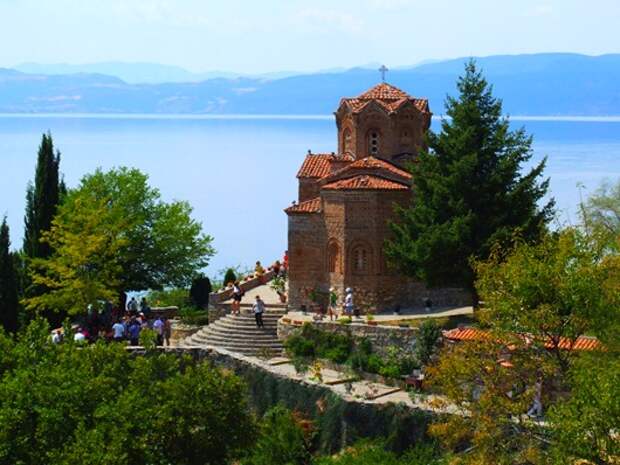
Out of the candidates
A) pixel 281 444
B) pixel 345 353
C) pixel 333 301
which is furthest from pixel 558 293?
pixel 333 301

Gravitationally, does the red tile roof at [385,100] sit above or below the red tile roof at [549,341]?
above

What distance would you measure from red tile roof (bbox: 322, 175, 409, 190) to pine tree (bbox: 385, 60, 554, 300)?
1.34 metres

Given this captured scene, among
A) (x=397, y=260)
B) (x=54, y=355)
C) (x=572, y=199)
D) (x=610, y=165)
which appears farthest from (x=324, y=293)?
(x=610, y=165)

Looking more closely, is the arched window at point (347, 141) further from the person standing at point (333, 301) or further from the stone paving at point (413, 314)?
the stone paving at point (413, 314)

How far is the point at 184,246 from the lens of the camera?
131 feet

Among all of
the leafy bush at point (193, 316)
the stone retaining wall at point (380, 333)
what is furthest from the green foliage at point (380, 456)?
the leafy bush at point (193, 316)

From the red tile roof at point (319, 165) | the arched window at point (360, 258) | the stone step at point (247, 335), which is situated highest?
the red tile roof at point (319, 165)

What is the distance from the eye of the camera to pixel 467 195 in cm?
3014

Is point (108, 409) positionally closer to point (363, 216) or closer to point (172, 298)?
point (363, 216)

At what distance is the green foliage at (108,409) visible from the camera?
1909 cm

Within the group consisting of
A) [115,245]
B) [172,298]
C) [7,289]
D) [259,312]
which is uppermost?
[115,245]

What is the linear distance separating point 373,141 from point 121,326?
1078 cm

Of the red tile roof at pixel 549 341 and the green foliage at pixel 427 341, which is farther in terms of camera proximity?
the green foliage at pixel 427 341

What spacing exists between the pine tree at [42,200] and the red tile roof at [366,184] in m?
9.94
